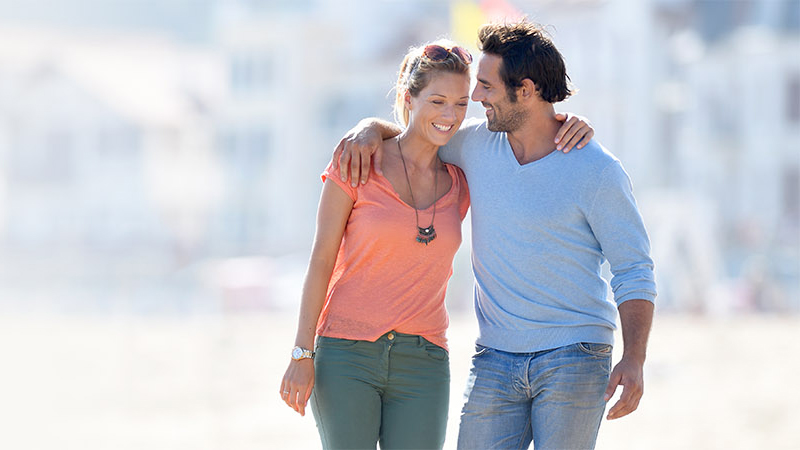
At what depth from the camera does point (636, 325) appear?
3389 millimetres

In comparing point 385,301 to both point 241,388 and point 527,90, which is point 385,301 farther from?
point 241,388

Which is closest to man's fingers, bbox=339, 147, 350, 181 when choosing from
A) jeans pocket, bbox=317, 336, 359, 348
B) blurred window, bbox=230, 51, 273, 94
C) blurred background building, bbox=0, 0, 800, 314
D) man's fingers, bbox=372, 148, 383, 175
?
man's fingers, bbox=372, 148, 383, 175

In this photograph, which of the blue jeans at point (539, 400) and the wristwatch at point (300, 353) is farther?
the wristwatch at point (300, 353)

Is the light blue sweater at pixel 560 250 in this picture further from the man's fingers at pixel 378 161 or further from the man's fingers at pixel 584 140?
the man's fingers at pixel 378 161

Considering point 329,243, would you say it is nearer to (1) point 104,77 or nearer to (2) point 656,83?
(2) point 656,83

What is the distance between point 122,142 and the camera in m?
47.6

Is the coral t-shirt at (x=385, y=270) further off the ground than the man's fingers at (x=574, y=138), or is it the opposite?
the man's fingers at (x=574, y=138)

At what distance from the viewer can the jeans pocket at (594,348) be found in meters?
3.43

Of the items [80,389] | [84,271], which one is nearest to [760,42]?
[80,389]

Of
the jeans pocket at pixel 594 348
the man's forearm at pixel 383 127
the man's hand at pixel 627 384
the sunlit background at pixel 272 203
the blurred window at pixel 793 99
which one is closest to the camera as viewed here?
the man's hand at pixel 627 384

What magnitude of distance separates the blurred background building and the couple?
42.1ft

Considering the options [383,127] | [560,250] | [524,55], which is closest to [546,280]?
[560,250]

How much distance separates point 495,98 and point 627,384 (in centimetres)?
107

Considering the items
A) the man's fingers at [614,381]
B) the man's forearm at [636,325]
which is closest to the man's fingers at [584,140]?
the man's forearm at [636,325]
